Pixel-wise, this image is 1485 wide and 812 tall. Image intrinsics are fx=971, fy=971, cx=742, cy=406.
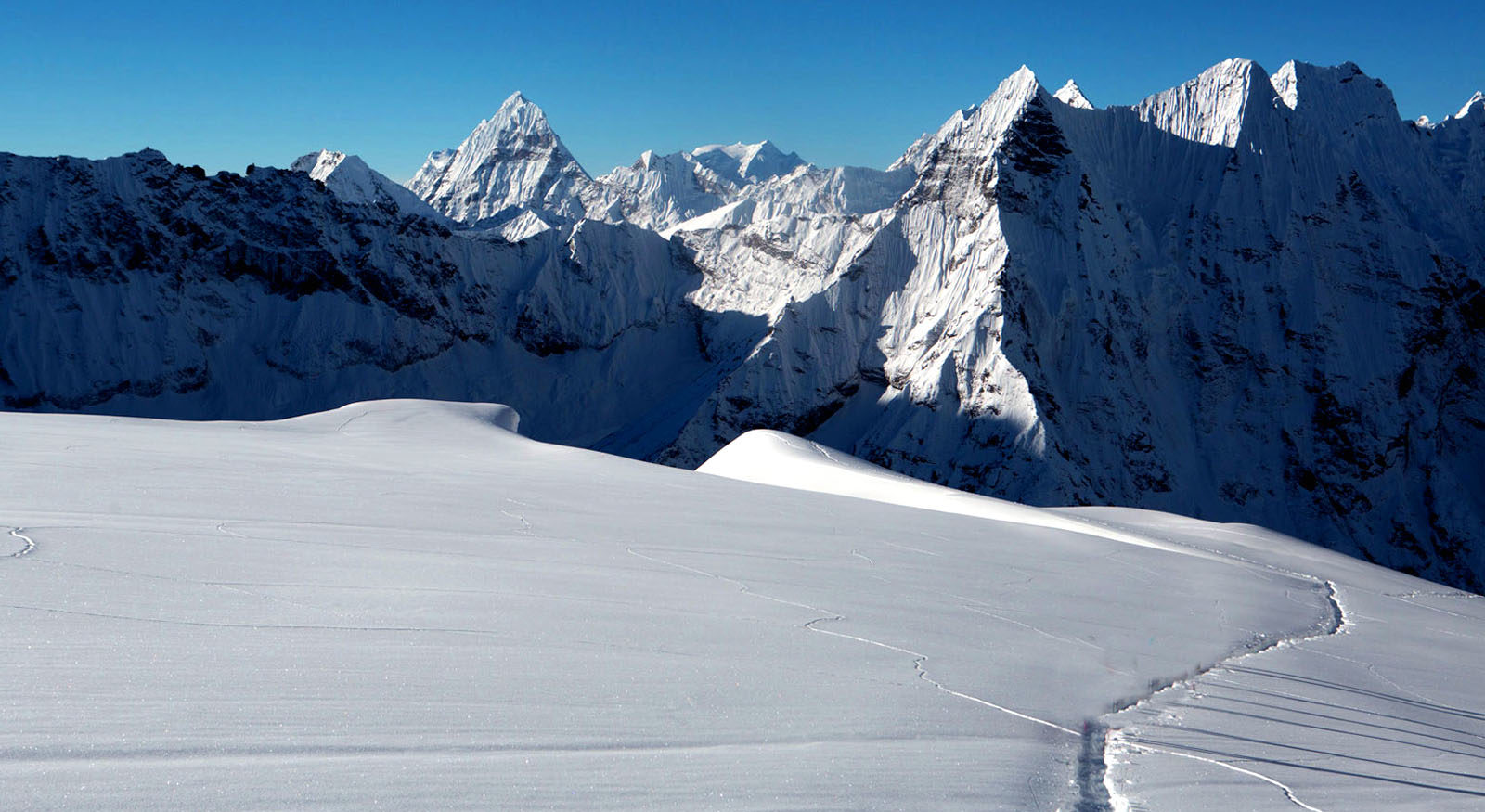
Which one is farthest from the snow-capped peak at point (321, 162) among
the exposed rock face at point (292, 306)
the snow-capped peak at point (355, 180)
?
the exposed rock face at point (292, 306)

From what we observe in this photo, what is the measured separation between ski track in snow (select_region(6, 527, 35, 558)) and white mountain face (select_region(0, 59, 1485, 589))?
86251 mm

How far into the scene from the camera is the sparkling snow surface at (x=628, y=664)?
10.7 ft

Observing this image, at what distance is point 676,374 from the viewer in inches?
4801

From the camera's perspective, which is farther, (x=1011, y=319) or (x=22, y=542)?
(x=1011, y=319)

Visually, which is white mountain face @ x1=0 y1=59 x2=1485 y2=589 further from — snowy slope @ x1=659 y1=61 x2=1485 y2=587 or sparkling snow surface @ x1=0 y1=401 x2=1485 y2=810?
sparkling snow surface @ x1=0 y1=401 x2=1485 y2=810

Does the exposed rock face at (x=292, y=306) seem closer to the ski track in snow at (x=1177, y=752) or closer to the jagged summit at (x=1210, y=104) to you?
the jagged summit at (x=1210, y=104)

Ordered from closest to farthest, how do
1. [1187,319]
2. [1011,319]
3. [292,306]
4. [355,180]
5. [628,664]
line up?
[628,664]
[1011,319]
[292,306]
[1187,319]
[355,180]

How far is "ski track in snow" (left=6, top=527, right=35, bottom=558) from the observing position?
4.97 metres

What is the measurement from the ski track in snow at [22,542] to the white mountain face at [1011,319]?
86251 mm

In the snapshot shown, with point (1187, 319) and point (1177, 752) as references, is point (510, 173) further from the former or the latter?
point (1177, 752)

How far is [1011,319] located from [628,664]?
9666cm

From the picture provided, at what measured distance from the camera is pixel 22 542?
522 cm

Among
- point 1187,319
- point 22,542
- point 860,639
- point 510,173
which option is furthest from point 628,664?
point 510,173

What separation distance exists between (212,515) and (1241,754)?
637cm
